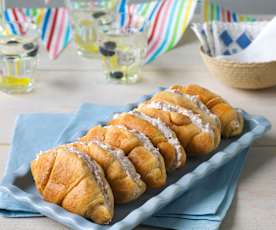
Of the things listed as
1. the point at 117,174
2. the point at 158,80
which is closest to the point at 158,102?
the point at 117,174

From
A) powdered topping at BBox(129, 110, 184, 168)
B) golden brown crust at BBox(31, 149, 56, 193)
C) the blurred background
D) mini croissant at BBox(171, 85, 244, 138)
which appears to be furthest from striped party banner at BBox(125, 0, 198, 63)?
the blurred background

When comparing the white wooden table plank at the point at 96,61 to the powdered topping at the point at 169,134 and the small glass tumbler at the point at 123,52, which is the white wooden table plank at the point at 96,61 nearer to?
the small glass tumbler at the point at 123,52

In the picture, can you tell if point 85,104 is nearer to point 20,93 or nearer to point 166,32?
point 20,93

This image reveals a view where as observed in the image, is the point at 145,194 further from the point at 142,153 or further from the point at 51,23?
the point at 51,23

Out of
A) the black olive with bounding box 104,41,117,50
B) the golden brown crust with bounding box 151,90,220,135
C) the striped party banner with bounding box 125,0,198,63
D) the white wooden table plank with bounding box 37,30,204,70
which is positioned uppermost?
the golden brown crust with bounding box 151,90,220,135

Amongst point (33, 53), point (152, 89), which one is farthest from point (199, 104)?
point (33, 53)

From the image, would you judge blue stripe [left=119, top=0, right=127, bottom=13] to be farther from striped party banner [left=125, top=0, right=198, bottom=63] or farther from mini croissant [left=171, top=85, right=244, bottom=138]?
mini croissant [left=171, top=85, right=244, bottom=138]
